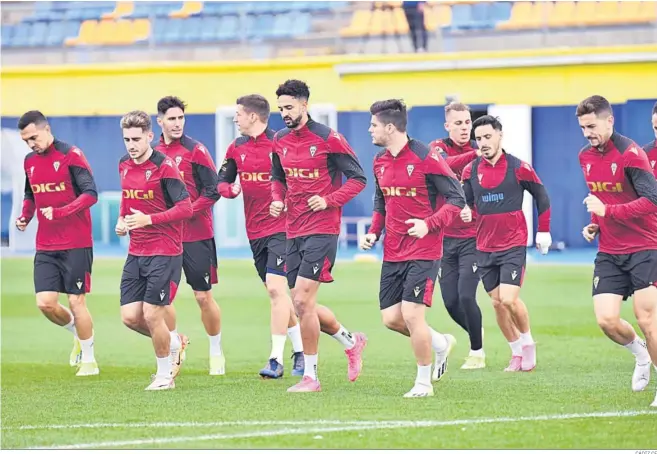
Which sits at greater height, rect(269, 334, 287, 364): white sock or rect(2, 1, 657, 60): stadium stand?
rect(2, 1, 657, 60): stadium stand

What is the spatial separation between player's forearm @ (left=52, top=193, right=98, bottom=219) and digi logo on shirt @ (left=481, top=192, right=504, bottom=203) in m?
3.16

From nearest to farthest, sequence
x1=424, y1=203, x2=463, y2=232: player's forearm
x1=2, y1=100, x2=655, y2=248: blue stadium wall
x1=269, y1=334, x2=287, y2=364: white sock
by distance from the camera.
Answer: x1=424, y1=203, x2=463, y2=232: player's forearm, x1=269, y1=334, x2=287, y2=364: white sock, x1=2, y1=100, x2=655, y2=248: blue stadium wall

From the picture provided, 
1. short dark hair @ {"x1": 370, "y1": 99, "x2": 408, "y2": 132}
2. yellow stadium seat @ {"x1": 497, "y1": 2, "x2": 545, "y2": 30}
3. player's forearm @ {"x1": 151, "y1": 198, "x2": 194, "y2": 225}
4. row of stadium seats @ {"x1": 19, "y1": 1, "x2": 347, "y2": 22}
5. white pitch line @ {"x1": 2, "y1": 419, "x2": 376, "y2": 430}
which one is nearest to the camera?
white pitch line @ {"x1": 2, "y1": 419, "x2": 376, "y2": 430}

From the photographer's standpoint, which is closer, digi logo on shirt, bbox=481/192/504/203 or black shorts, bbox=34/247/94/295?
digi logo on shirt, bbox=481/192/504/203

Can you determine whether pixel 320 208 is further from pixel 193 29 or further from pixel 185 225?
pixel 193 29

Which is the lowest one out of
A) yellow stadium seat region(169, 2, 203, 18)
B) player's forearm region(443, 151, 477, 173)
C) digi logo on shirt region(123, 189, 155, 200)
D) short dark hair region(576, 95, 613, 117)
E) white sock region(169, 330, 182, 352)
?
white sock region(169, 330, 182, 352)

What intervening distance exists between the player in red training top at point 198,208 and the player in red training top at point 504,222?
2159 mm

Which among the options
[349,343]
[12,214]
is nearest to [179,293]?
[349,343]

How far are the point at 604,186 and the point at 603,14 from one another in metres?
16.7

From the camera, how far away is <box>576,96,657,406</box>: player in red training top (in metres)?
8.69

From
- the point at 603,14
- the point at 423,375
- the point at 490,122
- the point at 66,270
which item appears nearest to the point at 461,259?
the point at 490,122

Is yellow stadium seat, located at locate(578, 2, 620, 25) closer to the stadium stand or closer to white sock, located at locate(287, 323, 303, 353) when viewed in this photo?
the stadium stand

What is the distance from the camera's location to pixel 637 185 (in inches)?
342

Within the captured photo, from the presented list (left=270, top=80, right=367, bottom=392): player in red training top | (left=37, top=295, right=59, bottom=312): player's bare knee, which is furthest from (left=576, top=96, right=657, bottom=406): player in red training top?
(left=37, top=295, right=59, bottom=312): player's bare knee
